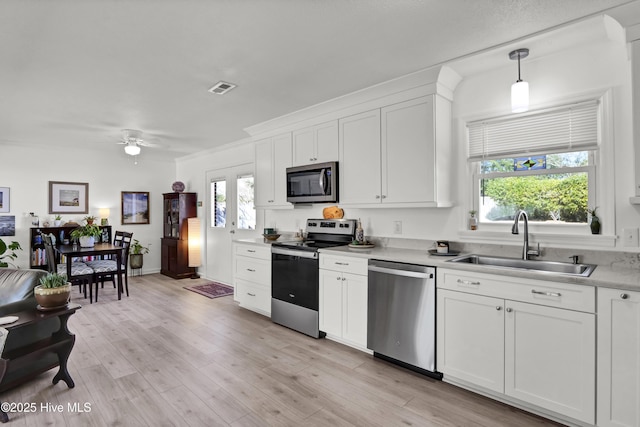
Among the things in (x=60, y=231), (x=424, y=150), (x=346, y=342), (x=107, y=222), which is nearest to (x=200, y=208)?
(x=107, y=222)

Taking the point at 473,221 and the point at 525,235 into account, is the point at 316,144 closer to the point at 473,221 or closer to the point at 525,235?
the point at 473,221

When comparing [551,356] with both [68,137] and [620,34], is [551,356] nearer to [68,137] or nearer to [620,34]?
[620,34]

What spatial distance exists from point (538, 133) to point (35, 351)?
3.99 meters

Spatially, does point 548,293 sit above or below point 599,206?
below

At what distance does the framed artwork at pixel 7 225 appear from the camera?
→ 17.9 feet

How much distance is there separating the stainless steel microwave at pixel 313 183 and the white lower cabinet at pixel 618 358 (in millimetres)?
2403

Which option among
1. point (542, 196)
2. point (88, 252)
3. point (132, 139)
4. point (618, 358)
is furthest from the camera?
point (132, 139)

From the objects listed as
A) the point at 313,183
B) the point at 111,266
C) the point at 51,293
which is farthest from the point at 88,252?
the point at 313,183

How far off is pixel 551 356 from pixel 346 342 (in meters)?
1.70

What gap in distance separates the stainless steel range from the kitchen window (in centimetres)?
142

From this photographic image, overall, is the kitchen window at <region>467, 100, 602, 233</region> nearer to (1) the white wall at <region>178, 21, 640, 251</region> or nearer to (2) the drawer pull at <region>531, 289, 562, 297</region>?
(1) the white wall at <region>178, 21, 640, 251</region>

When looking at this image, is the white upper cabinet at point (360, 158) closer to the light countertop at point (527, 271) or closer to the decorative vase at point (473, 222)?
the light countertop at point (527, 271)

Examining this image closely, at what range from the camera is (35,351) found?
238cm

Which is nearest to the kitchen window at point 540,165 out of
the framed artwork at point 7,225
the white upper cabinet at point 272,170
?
the white upper cabinet at point 272,170
